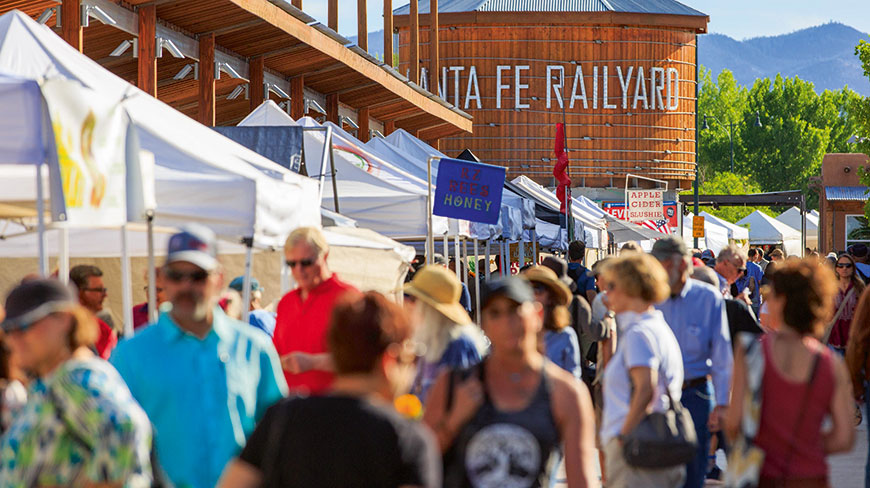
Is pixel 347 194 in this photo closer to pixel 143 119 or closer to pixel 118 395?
pixel 143 119

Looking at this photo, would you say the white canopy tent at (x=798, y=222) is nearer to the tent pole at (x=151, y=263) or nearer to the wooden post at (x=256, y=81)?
the wooden post at (x=256, y=81)

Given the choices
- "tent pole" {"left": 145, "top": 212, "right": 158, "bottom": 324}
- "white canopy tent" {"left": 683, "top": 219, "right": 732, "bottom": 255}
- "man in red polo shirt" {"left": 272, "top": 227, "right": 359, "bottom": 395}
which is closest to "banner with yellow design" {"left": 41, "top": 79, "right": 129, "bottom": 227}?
"tent pole" {"left": 145, "top": 212, "right": 158, "bottom": 324}

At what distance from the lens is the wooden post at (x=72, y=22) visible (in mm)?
18203

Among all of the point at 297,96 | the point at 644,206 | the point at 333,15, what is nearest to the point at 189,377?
the point at 297,96

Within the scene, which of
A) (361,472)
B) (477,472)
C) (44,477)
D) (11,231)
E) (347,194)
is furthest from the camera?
(347,194)

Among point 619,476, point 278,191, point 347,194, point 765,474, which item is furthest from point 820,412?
point 347,194

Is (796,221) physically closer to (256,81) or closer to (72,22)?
(256,81)

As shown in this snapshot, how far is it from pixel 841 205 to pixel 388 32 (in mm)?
38364

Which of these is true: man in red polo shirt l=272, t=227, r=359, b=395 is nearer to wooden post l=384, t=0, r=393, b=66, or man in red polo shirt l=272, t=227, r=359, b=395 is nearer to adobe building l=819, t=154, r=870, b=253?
wooden post l=384, t=0, r=393, b=66

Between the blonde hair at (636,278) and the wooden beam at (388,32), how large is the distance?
110 ft

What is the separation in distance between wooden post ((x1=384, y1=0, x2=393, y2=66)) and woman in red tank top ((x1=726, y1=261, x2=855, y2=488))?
3479cm

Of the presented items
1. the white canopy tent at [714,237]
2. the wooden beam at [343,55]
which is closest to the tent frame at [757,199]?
the white canopy tent at [714,237]

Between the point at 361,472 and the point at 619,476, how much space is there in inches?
120

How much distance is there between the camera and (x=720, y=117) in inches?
5276
